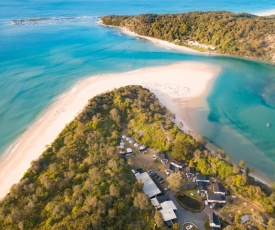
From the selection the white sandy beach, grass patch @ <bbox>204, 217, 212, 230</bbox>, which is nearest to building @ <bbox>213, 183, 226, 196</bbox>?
grass patch @ <bbox>204, 217, 212, 230</bbox>

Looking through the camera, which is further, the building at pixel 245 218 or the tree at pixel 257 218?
the building at pixel 245 218

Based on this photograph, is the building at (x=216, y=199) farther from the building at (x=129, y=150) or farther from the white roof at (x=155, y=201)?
the building at (x=129, y=150)

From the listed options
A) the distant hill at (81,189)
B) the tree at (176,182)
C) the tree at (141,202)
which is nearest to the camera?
the distant hill at (81,189)

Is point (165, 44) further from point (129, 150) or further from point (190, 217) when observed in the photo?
point (190, 217)

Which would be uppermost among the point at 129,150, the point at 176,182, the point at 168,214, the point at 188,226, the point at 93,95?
the point at 93,95

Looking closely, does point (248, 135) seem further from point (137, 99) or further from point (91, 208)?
point (91, 208)

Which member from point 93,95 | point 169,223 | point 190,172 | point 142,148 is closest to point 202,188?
point 190,172

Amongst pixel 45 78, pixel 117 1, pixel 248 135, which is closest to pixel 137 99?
pixel 248 135

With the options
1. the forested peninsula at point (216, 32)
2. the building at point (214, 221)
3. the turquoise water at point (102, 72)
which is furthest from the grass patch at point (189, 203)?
the forested peninsula at point (216, 32)
